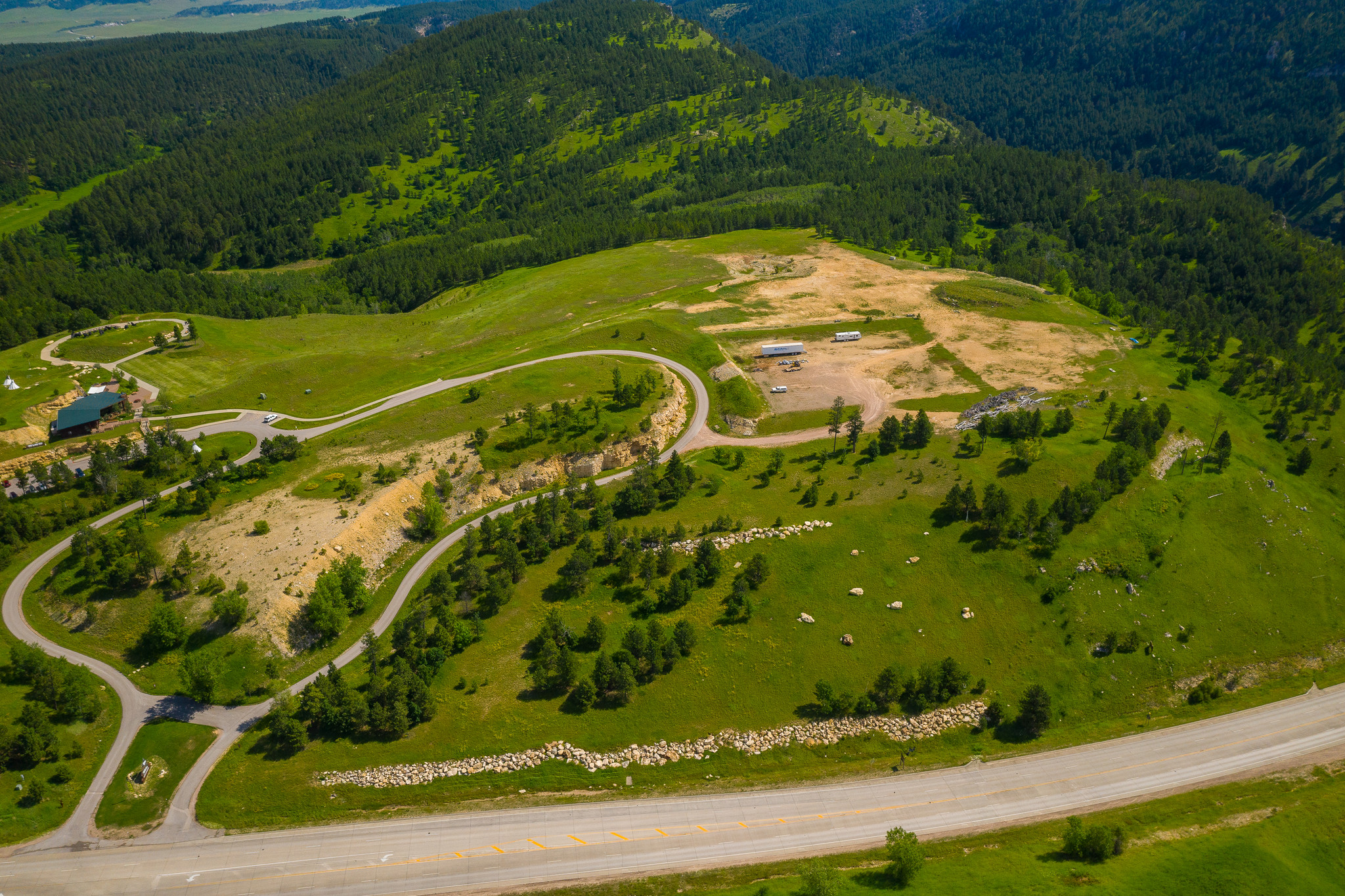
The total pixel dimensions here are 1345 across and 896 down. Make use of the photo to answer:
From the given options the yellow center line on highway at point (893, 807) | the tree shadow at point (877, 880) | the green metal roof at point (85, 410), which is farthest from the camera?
the green metal roof at point (85, 410)

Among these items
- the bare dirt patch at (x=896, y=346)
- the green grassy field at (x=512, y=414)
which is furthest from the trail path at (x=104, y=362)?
the bare dirt patch at (x=896, y=346)

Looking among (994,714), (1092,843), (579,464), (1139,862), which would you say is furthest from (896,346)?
(1139,862)

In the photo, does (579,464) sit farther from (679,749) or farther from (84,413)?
(84,413)

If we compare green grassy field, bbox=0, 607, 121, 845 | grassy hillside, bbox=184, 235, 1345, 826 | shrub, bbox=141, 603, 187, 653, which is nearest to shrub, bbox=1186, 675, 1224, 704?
grassy hillside, bbox=184, 235, 1345, 826

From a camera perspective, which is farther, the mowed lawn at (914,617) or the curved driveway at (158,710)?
the mowed lawn at (914,617)

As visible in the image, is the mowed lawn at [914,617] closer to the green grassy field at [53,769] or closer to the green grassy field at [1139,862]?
the green grassy field at [1139,862]

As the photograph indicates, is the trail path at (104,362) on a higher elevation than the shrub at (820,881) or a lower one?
higher
